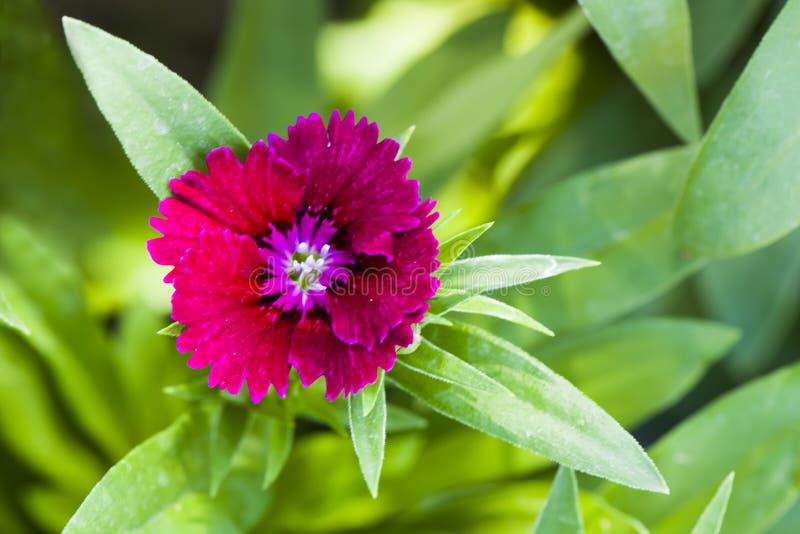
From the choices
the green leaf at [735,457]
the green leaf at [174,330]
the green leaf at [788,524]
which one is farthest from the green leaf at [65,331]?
the green leaf at [788,524]

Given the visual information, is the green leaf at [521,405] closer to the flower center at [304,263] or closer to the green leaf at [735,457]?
the flower center at [304,263]

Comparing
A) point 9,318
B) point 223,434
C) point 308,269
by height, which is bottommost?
point 223,434

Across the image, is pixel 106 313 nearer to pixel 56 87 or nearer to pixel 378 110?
pixel 56 87

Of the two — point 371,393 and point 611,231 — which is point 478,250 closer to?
point 611,231

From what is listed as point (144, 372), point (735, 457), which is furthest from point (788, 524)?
point (144, 372)

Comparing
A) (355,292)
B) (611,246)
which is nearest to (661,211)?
(611,246)

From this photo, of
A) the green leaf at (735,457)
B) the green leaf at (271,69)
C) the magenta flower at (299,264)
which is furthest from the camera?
the green leaf at (271,69)
